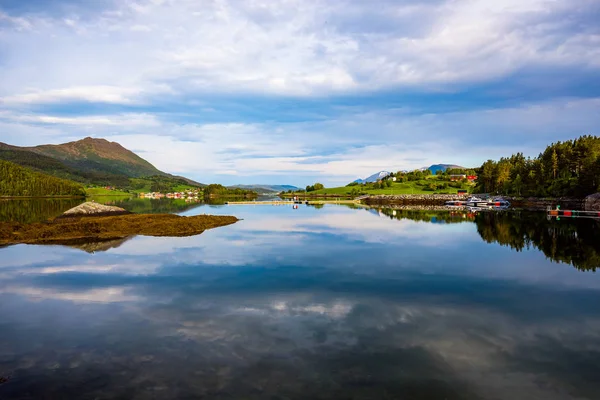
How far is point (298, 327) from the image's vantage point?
18688 mm

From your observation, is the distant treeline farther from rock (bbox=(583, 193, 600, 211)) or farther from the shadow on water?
the shadow on water

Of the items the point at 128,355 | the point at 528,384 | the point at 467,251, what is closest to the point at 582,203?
the point at 467,251

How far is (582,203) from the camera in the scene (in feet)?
390

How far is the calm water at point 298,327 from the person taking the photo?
527 inches

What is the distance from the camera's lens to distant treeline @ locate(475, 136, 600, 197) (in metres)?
116

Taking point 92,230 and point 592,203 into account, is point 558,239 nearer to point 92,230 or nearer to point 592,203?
point 92,230

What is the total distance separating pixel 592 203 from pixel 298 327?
12201 cm

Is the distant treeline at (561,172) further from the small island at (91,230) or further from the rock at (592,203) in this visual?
the small island at (91,230)

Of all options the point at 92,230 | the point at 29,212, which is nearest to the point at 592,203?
the point at 92,230

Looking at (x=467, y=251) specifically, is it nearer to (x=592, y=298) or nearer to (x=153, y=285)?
(x=592, y=298)

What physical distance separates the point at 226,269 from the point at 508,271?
23.9 meters

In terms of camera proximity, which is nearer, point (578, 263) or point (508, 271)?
point (508, 271)

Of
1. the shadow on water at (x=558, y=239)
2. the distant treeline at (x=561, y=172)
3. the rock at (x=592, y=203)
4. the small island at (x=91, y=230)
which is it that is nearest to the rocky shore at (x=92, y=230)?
the small island at (x=91, y=230)

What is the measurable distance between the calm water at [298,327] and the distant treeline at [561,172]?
98.3 m
